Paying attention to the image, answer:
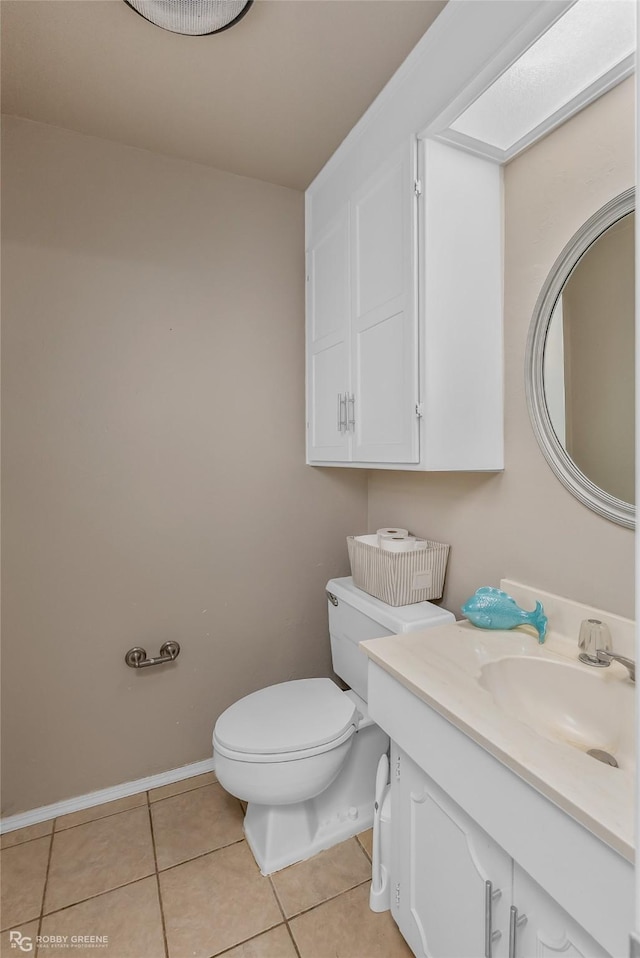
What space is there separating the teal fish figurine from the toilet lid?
1.82 feet

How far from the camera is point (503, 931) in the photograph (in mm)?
826

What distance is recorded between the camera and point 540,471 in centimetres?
131

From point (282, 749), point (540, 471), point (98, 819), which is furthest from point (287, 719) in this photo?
point (540, 471)

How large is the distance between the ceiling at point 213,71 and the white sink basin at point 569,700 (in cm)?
165

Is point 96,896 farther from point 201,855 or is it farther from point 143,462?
point 143,462

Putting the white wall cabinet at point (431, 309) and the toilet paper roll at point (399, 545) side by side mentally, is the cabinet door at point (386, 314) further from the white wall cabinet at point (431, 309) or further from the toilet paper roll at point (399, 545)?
the toilet paper roll at point (399, 545)

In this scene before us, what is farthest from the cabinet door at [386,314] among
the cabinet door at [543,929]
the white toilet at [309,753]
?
the cabinet door at [543,929]

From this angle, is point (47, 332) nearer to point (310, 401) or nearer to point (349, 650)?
point (310, 401)

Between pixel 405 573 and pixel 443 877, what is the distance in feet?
2.61

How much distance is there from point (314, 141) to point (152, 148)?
0.60 metres

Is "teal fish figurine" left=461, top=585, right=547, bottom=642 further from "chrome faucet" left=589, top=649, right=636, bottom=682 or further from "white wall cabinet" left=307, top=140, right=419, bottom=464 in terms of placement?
"white wall cabinet" left=307, top=140, right=419, bottom=464

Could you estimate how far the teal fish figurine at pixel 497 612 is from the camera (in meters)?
1.25

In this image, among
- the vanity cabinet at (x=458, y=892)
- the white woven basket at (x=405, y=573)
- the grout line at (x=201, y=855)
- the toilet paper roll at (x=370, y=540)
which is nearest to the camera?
the vanity cabinet at (x=458, y=892)

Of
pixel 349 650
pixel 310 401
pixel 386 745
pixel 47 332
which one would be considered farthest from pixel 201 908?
pixel 47 332
